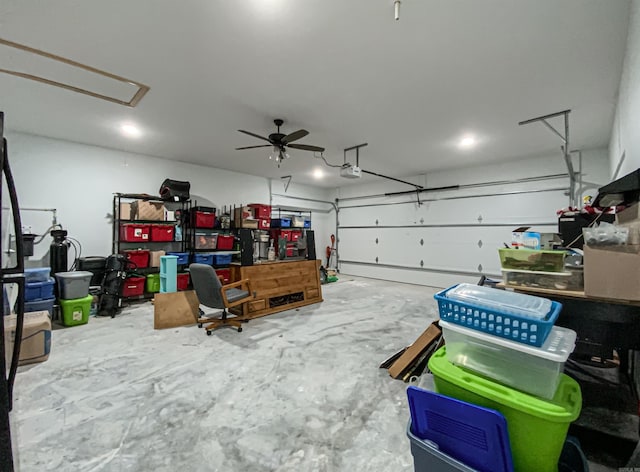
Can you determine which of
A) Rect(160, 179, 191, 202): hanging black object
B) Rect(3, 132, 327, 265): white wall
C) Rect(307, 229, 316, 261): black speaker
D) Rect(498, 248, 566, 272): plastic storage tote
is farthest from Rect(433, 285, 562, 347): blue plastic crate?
Rect(3, 132, 327, 265): white wall

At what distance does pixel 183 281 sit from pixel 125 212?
1.57 m

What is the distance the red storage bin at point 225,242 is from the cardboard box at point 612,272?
5.59 meters

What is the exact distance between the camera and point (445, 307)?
1.16m

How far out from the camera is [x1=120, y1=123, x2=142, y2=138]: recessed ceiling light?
3.82 m

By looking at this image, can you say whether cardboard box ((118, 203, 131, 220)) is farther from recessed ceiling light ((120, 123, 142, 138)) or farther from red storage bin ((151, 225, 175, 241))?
recessed ceiling light ((120, 123, 142, 138))

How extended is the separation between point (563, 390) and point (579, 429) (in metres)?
1.28

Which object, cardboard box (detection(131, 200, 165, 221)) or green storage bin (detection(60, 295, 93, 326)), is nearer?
green storage bin (detection(60, 295, 93, 326))

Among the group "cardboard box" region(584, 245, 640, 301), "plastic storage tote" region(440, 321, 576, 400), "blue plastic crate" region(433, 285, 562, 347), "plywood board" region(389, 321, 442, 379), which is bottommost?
"plywood board" region(389, 321, 442, 379)

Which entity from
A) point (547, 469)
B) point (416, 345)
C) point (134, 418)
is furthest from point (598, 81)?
point (134, 418)

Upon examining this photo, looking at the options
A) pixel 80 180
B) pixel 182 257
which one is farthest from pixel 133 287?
pixel 80 180

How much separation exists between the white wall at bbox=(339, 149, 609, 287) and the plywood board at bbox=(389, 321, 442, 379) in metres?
4.22

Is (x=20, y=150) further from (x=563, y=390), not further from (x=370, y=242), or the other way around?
(x=370, y=242)

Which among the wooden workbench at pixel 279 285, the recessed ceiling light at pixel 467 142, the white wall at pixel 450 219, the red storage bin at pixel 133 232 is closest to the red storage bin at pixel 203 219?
the red storage bin at pixel 133 232

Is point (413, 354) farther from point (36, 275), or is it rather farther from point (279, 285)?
point (36, 275)
